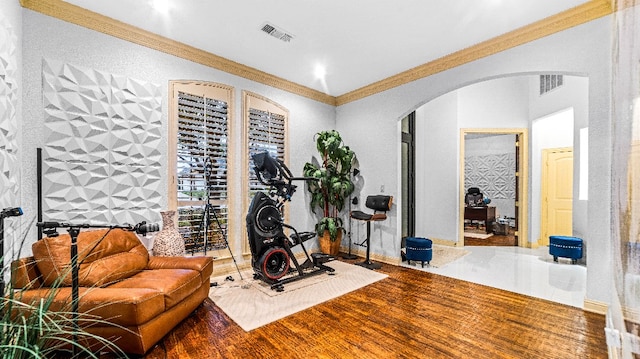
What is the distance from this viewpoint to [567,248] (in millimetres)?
4387

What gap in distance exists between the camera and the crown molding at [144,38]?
8.97 feet

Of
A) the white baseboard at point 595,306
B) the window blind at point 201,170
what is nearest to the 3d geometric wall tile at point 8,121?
the window blind at point 201,170

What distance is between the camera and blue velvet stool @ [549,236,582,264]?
4.33 metres

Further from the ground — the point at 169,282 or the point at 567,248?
the point at 169,282

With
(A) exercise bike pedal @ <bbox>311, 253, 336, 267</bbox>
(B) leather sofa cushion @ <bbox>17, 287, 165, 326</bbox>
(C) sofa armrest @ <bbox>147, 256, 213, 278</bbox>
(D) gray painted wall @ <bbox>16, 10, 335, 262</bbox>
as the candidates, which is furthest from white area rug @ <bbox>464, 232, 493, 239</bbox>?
(B) leather sofa cushion @ <bbox>17, 287, 165, 326</bbox>

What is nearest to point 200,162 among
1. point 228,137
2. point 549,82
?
point 228,137

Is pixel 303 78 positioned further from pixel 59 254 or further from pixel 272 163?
pixel 59 254

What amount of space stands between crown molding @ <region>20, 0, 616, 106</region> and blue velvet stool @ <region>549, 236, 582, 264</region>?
3.29 metres

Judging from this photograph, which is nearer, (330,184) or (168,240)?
(168,240)

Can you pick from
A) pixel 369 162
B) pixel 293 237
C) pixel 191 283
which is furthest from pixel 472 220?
pixel 191 283

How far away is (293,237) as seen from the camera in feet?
12.5

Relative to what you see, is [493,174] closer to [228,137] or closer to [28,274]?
[228,137]

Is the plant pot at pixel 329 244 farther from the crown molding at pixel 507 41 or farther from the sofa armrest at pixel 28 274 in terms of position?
the sofa armrest at pixel 28 274

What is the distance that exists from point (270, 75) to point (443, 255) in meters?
4.41
